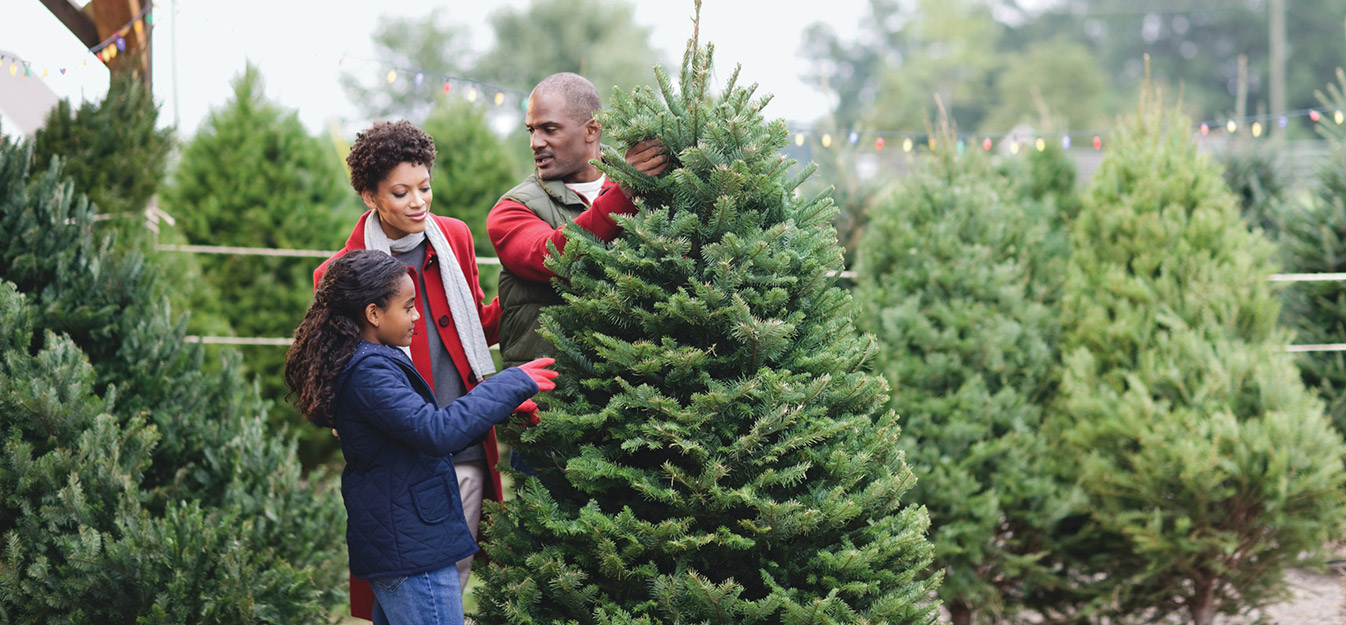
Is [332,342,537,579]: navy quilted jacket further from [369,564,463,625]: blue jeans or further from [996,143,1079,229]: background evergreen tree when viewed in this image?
[996,143,1079,229]: background evergreen tree

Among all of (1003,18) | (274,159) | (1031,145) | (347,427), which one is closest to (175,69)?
(274,159)

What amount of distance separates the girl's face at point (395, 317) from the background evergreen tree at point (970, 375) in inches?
96.5

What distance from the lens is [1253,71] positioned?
4453 centimetres

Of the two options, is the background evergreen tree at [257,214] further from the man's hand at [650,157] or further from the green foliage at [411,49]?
the green foliage at [411,49]

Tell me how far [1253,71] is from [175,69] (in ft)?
153

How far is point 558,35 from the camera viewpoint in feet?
109

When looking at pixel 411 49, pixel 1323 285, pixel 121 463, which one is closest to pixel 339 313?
pixel 121 463

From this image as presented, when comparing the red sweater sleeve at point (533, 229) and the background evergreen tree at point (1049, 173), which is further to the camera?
the background evergreen tree at point (1049, 173)

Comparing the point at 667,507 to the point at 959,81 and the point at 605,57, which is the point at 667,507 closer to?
the point at 605,57

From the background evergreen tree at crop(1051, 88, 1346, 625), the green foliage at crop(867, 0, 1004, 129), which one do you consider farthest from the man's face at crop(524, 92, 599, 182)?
the green foliage at crop(867, 0, 1004, 129)

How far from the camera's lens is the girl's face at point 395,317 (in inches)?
107

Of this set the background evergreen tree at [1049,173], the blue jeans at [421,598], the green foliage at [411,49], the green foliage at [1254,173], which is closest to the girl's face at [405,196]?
the blue jeans at [421,598]

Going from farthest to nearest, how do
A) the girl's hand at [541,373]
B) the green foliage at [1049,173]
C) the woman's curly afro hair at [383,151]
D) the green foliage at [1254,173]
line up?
1. the green foliage at [1254,173]
2. the green foliage at [1049,173]
3. the woman's curly afro hair at [383,151]
4. the girl's hand at [541,373]

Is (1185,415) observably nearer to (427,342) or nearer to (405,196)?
(427,342)
